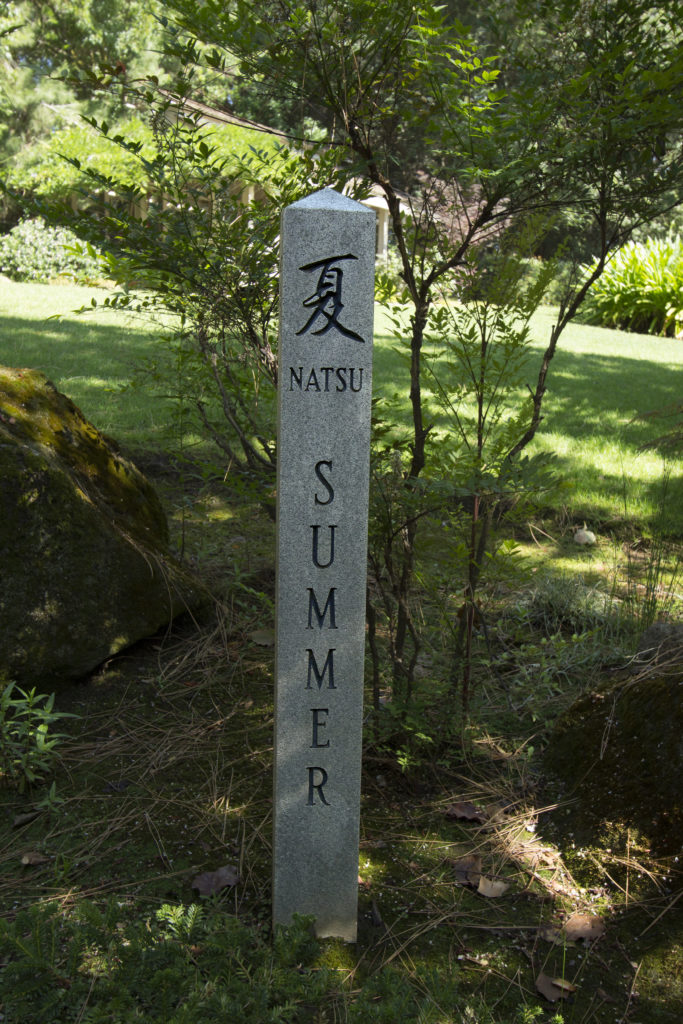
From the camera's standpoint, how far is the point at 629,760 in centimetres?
275

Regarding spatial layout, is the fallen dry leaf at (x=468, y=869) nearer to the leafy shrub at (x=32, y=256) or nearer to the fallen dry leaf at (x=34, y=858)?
the fallen dry leaf at (x=34, y=858)

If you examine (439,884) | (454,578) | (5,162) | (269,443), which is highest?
(5,162)

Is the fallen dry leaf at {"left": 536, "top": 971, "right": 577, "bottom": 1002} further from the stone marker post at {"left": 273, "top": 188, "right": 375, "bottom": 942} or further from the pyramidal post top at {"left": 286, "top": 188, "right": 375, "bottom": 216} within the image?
the pyramidal post top at {"left": 286, "top": 188, "right": 375, "bottom": 216}

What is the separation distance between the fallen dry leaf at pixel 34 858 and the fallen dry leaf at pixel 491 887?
1311 mm

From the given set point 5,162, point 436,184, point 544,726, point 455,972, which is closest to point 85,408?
point 436,184

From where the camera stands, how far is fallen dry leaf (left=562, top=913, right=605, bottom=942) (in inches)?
94.2

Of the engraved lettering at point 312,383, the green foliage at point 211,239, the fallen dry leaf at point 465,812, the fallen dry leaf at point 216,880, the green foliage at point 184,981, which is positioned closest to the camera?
the green foliage at point 184,981

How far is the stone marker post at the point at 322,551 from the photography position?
2.07 meters

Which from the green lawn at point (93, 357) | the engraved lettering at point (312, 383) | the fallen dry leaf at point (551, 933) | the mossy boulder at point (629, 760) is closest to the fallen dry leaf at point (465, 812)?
the mossy boulder at point (629, 760)

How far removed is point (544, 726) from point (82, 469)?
2.21m

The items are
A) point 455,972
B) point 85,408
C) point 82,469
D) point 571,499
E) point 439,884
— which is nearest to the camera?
point 455,972

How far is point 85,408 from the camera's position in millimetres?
6910

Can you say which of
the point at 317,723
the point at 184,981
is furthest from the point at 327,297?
the point at 184,981

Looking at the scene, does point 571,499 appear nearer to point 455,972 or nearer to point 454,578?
point 454,578
